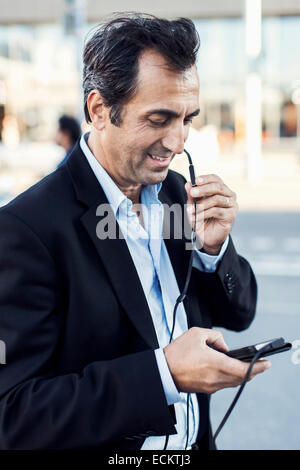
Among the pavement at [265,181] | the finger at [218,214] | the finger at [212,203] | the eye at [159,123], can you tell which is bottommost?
the pavement at [265,181]

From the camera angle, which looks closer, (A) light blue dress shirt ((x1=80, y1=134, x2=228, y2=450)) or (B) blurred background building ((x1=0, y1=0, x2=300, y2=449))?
(A) light blue dress shirt ((x1=80, y1=134, x2=228, y2=450))

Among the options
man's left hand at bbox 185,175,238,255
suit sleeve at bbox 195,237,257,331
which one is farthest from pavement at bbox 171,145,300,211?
man's left hand at bbox 185,175,238,255

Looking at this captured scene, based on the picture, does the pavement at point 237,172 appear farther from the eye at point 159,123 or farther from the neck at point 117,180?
the eye at point 159,123

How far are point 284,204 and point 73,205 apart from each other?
30.6 feet

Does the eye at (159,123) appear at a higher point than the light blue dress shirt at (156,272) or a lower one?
higher

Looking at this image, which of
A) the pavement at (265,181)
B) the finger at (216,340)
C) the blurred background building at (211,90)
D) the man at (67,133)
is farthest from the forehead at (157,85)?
the blurred background building at (211,90)

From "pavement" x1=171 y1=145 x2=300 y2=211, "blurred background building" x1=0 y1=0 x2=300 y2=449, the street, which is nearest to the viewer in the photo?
the street

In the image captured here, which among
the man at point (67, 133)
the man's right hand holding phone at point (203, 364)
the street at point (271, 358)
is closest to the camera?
the man's right hand holding phone at point (203, 364)

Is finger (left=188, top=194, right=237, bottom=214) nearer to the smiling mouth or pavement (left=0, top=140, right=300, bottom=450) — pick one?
the smiling mouth

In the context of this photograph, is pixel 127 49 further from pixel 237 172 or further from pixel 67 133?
pixel 237 172

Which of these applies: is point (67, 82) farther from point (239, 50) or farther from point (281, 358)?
point (281, 358)

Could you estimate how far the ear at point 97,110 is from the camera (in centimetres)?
132

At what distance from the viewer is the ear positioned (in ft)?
4.32

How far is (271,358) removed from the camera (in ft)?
13.1
